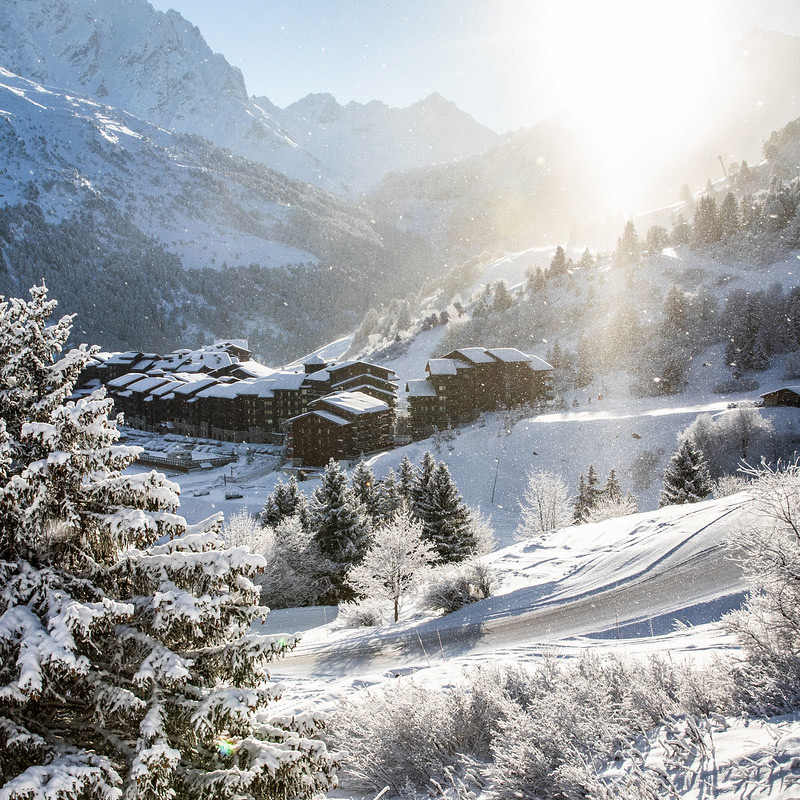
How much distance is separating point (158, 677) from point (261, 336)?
202036mm

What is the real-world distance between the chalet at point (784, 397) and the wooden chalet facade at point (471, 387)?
2476 centimetres

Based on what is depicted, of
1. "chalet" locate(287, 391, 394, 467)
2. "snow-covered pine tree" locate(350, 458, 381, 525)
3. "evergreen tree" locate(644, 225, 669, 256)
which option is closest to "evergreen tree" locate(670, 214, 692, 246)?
"evergreen tree" locate(644, 225, 669, 256)

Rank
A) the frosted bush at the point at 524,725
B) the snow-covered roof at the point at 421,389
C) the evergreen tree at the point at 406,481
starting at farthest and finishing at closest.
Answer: the snow-covered roof at the point at 421,389
the evergreen tree at the point at 406,481
the frosted bush at the point at 524,725

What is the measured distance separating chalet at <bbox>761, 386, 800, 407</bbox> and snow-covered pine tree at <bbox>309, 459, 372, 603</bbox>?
46044 millimetres

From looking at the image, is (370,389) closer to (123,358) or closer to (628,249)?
(123,358)

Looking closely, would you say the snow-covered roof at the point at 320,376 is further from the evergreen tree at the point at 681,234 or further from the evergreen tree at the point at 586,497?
the evergreen tree at the point at 681,234

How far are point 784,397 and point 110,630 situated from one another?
6382 cm

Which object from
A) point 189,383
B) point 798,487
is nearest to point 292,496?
point 798,487

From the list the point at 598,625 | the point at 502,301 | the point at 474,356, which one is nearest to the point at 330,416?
the point at 474,356

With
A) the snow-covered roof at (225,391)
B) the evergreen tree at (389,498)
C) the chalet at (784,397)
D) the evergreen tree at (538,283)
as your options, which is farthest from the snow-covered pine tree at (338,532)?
the evergreen tree at (538,283)

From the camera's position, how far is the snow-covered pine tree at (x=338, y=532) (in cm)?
3180

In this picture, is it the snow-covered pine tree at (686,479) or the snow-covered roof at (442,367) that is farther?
the snow-covered roof at (442,367)

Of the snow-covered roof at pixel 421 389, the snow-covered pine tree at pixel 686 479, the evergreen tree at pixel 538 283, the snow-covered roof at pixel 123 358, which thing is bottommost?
the snow-covered pine tree at pixel 686 479

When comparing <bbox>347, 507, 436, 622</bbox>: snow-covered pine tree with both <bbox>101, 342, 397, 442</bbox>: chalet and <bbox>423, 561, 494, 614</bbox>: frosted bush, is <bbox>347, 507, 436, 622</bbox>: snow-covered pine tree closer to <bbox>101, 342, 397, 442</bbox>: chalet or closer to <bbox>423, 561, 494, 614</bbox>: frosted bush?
<bbox>423, 561, 494, 614</bbox>: frosted bush
